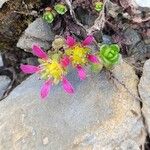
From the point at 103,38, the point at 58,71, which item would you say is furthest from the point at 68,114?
the point at 103,38

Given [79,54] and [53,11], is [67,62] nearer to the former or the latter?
[79,54]

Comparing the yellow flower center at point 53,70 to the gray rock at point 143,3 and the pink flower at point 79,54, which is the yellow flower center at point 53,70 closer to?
the pink flower at point 79,54

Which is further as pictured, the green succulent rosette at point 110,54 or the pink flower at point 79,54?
the pink flower at point 79,54

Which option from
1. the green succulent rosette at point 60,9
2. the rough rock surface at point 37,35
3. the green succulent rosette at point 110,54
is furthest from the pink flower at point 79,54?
the rough rock surface at point 37,35

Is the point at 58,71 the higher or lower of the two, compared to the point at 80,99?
higher

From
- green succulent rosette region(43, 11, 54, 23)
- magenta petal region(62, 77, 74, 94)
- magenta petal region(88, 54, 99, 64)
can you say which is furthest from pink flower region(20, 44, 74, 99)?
green succulent rosette region(43, 11, 54, 23)

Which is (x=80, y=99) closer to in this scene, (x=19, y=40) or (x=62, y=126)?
(x=62, y=126)

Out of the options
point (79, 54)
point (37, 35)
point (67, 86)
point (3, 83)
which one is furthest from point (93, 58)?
point (3, 83)
